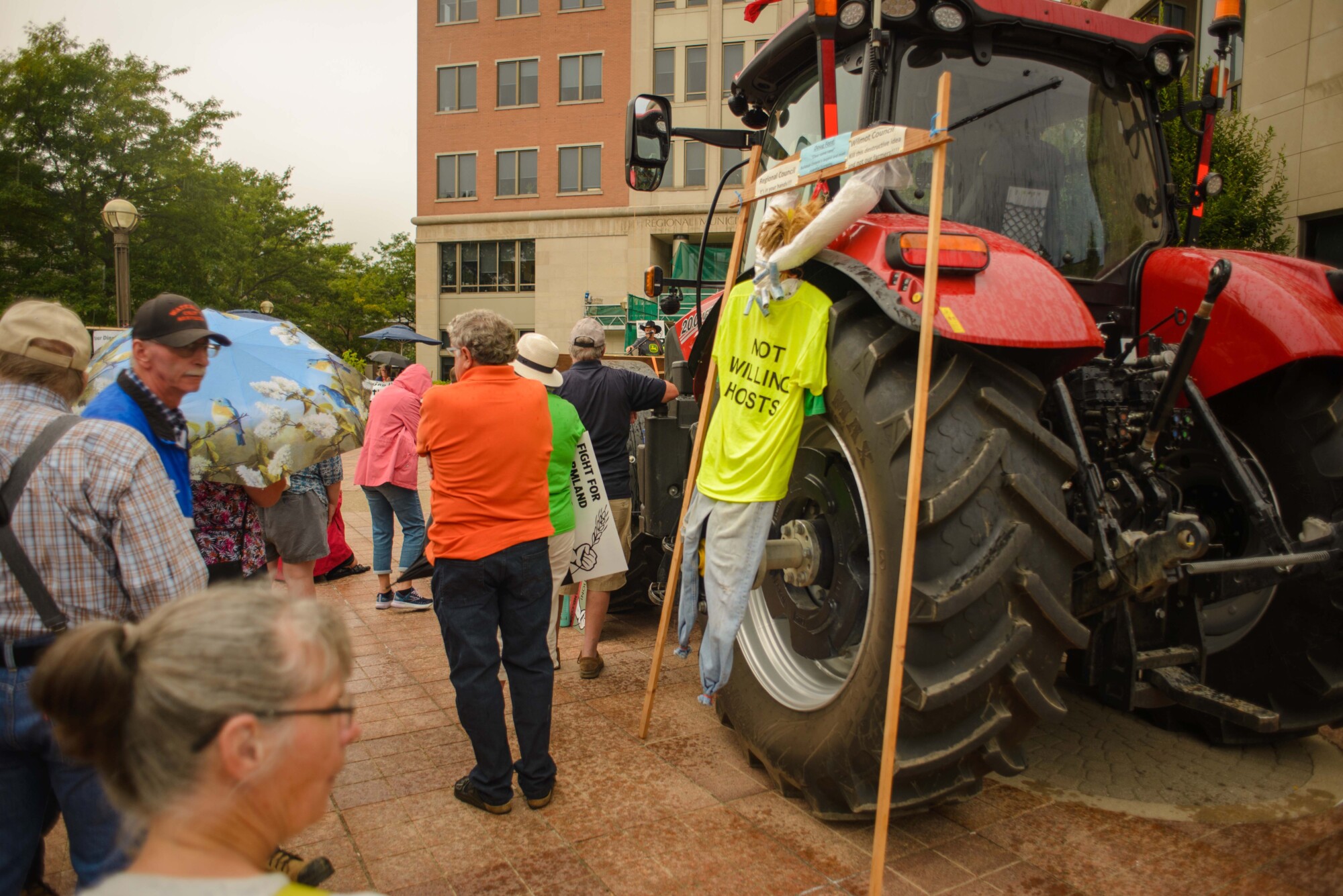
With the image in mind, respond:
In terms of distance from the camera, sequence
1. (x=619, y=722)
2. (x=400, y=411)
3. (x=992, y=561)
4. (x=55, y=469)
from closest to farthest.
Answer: (x=55, y=469)
(x=992, y=561)
(x=619, y=722)
(x=400, y=411)

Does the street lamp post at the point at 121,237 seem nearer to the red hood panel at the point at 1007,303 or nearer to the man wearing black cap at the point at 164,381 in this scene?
the man wearing black cap at the point at 164,381

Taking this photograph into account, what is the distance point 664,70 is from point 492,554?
34.3 m

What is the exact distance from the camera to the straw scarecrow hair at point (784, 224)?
312cm

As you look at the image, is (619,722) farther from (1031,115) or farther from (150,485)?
(1031,115)

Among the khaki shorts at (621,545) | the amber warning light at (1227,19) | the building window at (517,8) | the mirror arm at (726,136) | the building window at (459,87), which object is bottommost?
the khaki shorts at (621,545)

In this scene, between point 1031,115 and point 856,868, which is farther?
point 1031,115

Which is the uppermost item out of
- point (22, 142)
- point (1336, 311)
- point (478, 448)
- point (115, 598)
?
point (22, 142)

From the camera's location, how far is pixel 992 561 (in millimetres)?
2502

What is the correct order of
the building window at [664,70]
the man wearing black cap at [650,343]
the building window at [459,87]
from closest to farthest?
1. the man wearing black cap at [650,343]
2. the building window at [664,70]
3. the building window at [459,87]

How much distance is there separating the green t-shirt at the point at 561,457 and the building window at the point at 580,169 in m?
31.5

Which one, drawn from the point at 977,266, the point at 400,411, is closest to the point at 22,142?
the point at 400,411

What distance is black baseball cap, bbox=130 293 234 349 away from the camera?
2451 millimetres

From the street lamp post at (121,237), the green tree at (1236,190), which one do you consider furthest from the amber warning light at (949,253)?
the street lamp post at (121,237)

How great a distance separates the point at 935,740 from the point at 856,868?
51cm
